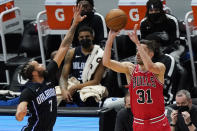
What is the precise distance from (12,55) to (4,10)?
96 centimetres

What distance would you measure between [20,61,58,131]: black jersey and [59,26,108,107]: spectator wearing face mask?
6.77 ft

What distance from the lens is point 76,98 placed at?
916 cm

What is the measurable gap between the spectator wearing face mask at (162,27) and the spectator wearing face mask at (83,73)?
751 millimetres

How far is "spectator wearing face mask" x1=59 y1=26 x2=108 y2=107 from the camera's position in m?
9.05

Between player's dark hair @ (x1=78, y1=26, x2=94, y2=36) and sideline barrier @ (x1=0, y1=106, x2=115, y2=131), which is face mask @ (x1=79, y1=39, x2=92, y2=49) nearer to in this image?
player's dark hair @ (x1=78, y1=26, x2=94, y2=36)

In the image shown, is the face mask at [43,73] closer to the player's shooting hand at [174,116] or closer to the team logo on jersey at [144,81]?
the team logo on jersey at [144,81]

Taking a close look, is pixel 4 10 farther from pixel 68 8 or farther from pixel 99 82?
pixel 99 82

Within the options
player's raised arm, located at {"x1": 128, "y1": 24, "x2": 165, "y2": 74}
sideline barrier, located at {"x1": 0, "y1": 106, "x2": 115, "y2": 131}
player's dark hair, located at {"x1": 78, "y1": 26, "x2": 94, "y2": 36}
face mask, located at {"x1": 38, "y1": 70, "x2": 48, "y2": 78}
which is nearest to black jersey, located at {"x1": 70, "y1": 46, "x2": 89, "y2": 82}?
player's dark hair, located at {"x1": 78, "y1": 26, "x2": 94, "y2": 36}

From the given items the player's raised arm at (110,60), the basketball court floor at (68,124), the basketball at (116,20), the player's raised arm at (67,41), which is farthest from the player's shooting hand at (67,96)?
the player's raised arm at (110,60)

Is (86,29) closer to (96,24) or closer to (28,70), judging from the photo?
(96,24)

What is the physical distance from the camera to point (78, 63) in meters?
9.32

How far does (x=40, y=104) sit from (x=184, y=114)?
176cm

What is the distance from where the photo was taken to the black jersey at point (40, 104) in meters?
6.75

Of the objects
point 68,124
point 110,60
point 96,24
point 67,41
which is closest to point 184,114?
point 110,60
